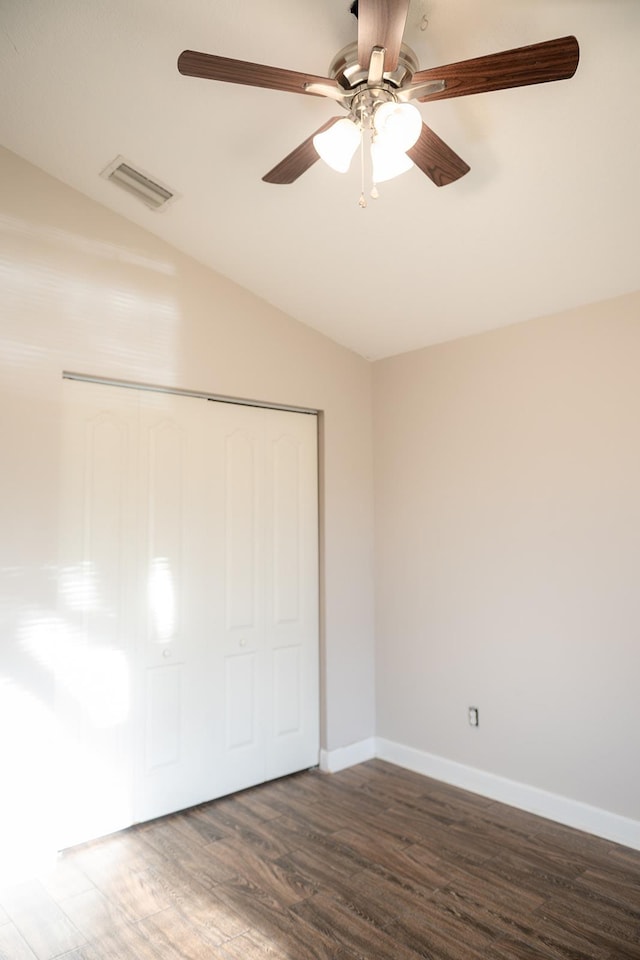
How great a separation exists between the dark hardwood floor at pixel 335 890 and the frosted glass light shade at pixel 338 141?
2541mm

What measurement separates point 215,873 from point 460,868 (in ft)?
3.40

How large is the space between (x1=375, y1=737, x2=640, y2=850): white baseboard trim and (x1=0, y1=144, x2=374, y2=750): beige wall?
32 cm

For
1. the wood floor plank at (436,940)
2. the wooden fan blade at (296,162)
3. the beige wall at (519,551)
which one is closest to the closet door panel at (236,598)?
the beige wall at (519,551)

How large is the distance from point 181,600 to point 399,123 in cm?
241

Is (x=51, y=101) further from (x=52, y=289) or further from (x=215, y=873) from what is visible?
(x=215, y=873)

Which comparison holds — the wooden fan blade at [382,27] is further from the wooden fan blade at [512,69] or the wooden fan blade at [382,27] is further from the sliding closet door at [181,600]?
the sliding closet door at [181,600]

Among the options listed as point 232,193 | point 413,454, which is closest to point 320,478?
point 413,454

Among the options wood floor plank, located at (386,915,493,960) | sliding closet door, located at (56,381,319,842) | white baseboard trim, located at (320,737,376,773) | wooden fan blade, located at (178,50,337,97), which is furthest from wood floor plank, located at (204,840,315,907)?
wooden fan blade, located at (178,50,337,97)

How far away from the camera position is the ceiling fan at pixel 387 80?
4.88 feet

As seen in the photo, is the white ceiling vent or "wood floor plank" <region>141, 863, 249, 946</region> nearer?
"wood floor plank" <region>141, 863, 249, 946</region>

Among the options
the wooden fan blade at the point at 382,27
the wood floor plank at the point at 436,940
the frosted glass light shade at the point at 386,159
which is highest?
Answer: the wooden fan blade at the point at 382,27

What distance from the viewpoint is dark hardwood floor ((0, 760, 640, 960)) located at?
7.11ft

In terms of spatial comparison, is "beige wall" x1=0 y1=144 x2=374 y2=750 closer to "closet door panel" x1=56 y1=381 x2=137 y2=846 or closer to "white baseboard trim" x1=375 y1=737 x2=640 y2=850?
"closet door panel" x1=56 y1=381 x2=137 y2=846

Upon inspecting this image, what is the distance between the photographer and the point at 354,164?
8.23 ft
